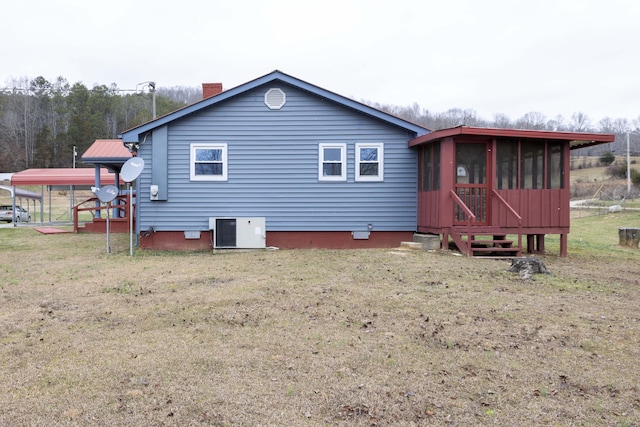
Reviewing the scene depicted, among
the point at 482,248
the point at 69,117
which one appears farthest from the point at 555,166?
the point at 69,117

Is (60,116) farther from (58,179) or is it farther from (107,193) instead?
(107,193)

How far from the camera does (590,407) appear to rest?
3.46 meters

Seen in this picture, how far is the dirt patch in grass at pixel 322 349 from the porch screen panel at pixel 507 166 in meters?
3.39

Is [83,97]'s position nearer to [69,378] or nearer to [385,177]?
[385,177]

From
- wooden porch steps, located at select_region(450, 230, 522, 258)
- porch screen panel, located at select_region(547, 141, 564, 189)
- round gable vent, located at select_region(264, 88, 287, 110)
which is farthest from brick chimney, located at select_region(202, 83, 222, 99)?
porch screen panel, located at select_region(547, 141, 564, 189)

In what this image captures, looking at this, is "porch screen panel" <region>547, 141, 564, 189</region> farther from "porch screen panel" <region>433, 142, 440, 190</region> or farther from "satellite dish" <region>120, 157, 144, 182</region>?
"satellite dish" <region>120, 157, 144, 182</region>

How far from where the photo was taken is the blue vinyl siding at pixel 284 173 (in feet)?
41.9

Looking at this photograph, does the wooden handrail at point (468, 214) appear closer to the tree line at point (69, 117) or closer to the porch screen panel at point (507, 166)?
the porch screen panel at point (507, 166)

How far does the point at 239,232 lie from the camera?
12586 mm

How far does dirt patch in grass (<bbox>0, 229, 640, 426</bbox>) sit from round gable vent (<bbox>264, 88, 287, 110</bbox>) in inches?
225

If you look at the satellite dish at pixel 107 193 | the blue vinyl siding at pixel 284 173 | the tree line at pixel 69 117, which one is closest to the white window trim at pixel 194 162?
the blue vinyl siding at pixel 284 173

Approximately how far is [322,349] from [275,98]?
9.31 metres

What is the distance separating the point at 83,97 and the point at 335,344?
7452cm

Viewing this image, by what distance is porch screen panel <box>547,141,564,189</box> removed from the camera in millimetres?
11445
